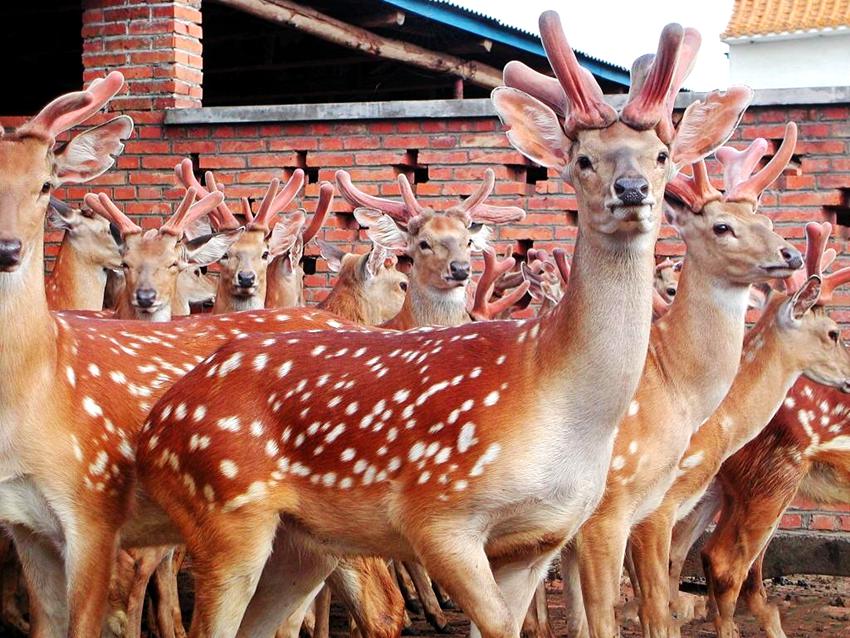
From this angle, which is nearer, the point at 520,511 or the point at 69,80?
Answer: the point at 520,511

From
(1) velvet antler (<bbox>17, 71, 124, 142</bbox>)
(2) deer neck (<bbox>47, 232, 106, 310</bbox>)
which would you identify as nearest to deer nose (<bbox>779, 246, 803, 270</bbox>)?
(1) velvet antler (<bbox>17, 71, 124, 142</bbox>)

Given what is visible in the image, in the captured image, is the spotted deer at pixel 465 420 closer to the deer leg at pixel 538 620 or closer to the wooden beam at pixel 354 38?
the deer leg at pixel 538 620

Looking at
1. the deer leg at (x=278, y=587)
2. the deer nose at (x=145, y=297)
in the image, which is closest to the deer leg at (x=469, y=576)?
the deer leg at (x=278, y=587)

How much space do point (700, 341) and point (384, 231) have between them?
2.94 meters

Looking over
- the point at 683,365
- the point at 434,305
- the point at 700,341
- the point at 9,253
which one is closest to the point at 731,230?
the point at 700,341

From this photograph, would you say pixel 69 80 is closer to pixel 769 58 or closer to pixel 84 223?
pixel 84 223

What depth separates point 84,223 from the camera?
29.4ft

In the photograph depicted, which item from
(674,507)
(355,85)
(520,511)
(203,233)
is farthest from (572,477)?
(355,85)

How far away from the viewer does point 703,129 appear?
5.01m

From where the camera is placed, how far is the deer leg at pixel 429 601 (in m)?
7.59

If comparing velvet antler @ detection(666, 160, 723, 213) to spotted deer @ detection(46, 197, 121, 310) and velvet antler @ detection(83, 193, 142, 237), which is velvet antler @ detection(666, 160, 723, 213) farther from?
spotted deer @ detection(46, 197, 121, 310)

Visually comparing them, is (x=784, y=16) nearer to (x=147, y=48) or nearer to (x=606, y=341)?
(x=147, y=48)

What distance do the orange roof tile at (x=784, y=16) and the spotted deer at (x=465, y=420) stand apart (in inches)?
889

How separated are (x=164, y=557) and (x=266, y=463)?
7.35ft
